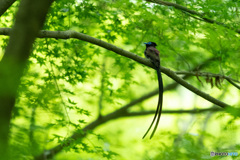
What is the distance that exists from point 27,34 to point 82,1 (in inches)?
149

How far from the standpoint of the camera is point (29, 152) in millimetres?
1388

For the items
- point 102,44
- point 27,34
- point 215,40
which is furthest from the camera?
point 215,40

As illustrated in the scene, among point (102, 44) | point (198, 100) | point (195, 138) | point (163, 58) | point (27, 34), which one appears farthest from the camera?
point (198, 100)

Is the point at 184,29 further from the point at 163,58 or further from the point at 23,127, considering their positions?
the point at 23,127

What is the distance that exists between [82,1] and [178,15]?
164 centimetres

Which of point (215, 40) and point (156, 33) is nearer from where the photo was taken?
point (215, 40)

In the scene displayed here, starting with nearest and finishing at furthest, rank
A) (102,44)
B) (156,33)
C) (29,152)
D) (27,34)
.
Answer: (27,34) → (29,152) → (102,44) → (156,33)

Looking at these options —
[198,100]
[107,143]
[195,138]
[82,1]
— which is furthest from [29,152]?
[198,100]

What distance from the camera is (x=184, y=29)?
183 inches

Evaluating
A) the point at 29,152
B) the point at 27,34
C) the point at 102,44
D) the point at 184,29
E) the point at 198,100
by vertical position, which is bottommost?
the point at 29,152

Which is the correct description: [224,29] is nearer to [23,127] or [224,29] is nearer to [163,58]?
[163,58]

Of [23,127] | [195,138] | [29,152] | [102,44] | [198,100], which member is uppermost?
[198,100]

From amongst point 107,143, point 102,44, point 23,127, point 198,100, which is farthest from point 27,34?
point 198,100

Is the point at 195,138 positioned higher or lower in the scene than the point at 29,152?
higher
